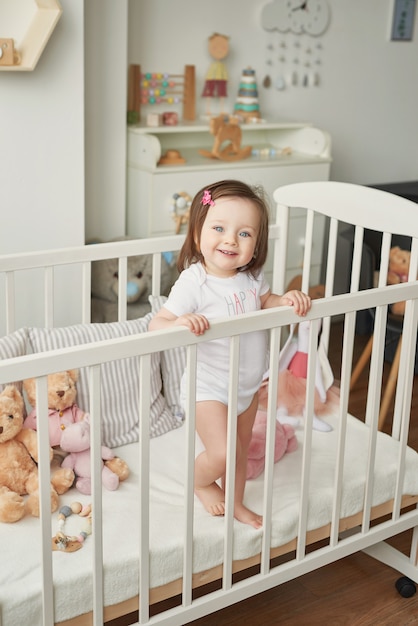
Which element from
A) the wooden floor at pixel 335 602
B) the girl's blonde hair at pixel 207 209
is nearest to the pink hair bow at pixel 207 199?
the girl's blonde hair at pixel 207 209

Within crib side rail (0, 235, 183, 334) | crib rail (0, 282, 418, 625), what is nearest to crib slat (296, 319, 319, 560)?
crib rail (0, 282, 418, 625)

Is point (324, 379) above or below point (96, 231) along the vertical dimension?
below

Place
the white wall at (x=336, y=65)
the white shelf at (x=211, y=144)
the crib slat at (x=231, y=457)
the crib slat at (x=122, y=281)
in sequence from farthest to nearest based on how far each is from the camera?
the white wall at (x=336, y=65)
the white shelf at (x=211, y=144)
the crib slat at (x=122, y=281)
the crib slat at (x=231, y=457)

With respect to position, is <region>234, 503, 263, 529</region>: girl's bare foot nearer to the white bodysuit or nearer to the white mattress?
the white mattress

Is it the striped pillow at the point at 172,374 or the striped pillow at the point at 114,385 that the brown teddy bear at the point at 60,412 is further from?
the striped pillow at the point at 172,374

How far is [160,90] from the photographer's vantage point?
3092 mm

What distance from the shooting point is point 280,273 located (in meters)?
2.16

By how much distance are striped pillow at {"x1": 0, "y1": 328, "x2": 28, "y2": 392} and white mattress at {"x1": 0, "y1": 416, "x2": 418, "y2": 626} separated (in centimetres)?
30

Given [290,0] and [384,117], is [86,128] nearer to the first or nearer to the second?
[290,0]

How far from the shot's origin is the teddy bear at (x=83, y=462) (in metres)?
1.62

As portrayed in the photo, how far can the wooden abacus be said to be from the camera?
3025 mm

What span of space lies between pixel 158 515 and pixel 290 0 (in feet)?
7.80

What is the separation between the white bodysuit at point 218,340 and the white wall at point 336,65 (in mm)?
1622

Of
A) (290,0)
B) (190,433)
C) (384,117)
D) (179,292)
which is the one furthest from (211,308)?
(384,117)
